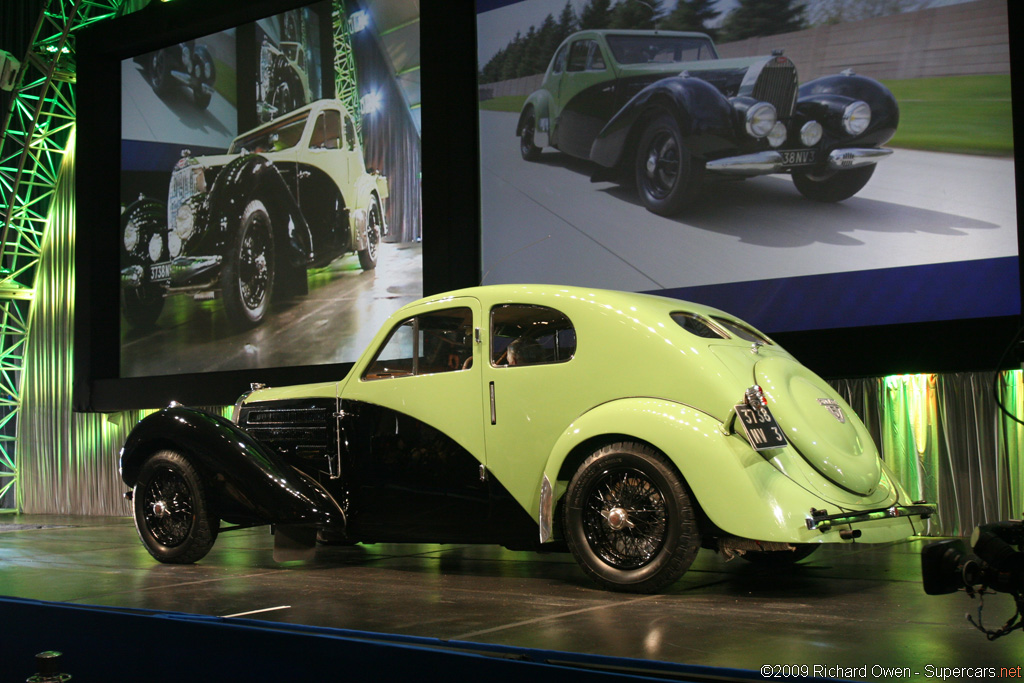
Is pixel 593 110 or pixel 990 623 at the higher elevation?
pixel 593 110

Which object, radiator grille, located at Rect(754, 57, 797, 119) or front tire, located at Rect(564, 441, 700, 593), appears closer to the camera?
front tire, located at Rect(564, 441, 700, 593)

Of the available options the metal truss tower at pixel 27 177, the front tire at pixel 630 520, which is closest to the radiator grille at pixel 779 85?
the front tire at pixel 630 520

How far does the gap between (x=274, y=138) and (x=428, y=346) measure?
6.16 meters

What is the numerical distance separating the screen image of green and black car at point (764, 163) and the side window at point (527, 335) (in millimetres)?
2800

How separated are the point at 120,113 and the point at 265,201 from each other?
10.00 ft

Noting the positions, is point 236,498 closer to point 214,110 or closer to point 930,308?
point 930,308

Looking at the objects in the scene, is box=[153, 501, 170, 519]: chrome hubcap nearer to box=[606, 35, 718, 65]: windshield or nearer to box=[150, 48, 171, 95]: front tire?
box=[606, 35, 718, 65]: windshield

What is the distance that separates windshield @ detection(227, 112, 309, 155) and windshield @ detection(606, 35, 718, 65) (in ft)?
12.5

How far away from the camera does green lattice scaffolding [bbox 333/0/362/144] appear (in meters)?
9.74

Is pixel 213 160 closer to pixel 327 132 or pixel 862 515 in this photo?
pixel 327 132

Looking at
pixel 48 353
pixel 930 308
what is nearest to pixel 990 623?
pixel 930 308

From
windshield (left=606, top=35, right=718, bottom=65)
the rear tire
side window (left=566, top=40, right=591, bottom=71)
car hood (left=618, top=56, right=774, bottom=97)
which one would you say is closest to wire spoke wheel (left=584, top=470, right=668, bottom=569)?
car hood (left=618, top=56, right=774, bottom=97)

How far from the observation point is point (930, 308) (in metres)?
6.34

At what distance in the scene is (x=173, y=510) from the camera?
5.65m
